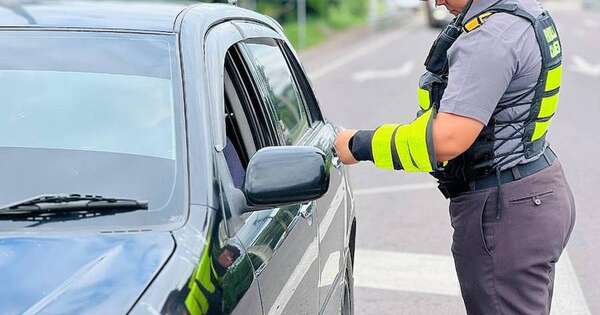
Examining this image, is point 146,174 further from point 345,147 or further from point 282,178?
point 345,147

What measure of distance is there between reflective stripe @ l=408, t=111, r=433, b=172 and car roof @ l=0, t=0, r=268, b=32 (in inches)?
32.0

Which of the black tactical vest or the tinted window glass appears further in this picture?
the black tactical vest

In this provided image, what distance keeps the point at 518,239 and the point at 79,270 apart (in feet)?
5.23

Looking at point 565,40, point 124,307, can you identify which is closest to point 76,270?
point 124,307

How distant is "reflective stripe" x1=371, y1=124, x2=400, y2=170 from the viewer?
3.27 metres

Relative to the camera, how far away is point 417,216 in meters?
7.84

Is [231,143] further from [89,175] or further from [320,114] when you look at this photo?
[320,114]

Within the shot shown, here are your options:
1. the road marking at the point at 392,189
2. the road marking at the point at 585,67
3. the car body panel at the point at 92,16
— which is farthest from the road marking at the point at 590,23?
the car body panel at the point at 92,16

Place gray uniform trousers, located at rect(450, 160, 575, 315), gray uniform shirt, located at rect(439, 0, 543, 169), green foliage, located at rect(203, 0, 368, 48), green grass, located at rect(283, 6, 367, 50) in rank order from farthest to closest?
green foliage, located at rect(203, 0, 368, 48)
green grass, located at rect(283, 6, 367, 50)
gray uniform trousers, located at rect(450, 160, 575, 315)
gray uniform shirt, located at rect(439, 0, 543, 169)

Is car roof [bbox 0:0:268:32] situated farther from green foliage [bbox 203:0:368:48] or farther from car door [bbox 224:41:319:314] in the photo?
green foliage [bbox 203:0:368:48]

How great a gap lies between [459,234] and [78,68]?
4.67 feet

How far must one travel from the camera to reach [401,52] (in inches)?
995

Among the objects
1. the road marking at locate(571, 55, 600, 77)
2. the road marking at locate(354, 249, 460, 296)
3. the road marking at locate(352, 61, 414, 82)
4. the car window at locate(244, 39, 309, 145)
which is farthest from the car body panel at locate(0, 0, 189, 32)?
the road marking at locate(571, 55, 600, 77)

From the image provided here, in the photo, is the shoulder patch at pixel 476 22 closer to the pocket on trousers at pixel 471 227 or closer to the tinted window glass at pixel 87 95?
the pocket on trousers at pixel 471 227
